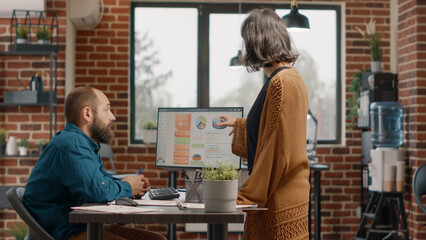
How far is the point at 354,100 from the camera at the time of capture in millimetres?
5137

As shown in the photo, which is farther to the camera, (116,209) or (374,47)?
(374,47)

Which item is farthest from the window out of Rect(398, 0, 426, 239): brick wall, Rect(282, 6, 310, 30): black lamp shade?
Rect(282, 6, 310, 30): black lamp shade

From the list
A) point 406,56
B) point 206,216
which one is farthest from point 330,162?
point 206,216

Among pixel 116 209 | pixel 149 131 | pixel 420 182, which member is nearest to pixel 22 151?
pixel 149 131

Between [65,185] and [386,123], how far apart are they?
3545 mm

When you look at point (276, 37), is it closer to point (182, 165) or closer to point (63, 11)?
point (182, 165)

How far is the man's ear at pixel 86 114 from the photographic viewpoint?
2.27 m

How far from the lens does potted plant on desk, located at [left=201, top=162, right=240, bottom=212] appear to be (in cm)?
167

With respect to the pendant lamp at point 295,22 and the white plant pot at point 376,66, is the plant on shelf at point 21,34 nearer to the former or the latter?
the pendant lamp at point 295,22

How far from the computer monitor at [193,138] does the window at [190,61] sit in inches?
81.8

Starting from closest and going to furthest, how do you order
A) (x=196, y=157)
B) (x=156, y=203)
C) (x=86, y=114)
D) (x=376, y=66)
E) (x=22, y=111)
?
(x=156, y=203)
(x=86, y=114)
(x=196, y=157)
(x=22, y=111)
(x=376, y=66)

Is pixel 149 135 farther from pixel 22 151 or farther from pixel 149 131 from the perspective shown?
pixel 22 151

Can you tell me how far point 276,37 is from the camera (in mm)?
2041

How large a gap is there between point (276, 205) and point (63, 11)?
127 inches
